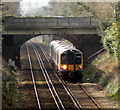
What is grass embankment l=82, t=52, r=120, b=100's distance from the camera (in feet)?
69.6

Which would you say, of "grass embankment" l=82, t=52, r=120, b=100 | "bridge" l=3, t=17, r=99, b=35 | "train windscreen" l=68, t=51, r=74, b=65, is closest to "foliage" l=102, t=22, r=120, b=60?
"grass embankment" l=82, t=52, r=120, b=100

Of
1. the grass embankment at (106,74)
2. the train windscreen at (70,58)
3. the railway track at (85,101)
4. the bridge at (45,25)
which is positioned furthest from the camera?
the bridge at (45,25)

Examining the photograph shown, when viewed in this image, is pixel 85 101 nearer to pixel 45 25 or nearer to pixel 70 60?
pixel 70 60

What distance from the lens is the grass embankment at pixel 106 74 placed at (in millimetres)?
21211

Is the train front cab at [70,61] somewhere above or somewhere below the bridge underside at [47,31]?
below

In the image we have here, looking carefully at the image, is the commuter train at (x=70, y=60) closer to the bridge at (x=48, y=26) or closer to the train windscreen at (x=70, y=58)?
the train windscreen at (x=70, y=58)

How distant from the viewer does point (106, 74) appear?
26.0 m

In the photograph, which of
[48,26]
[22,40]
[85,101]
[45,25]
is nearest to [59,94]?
[85,101]

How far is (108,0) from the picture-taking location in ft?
95.0

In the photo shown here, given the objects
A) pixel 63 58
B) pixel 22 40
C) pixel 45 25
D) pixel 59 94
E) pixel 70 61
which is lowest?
pixel 59 94

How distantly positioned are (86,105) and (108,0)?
46.5ft

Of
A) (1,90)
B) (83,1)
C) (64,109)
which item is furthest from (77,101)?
(83,1)

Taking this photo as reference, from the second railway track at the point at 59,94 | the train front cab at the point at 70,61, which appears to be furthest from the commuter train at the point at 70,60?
the second railway track at the point at 59,94

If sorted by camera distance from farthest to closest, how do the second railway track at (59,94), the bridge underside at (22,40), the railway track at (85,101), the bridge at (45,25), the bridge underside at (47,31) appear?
the bridge underside at (22,40)
the bridge underside at (47,31)
the bridge at (45,25)
the second railway track at (59,94)
the railway track at (85,101)
